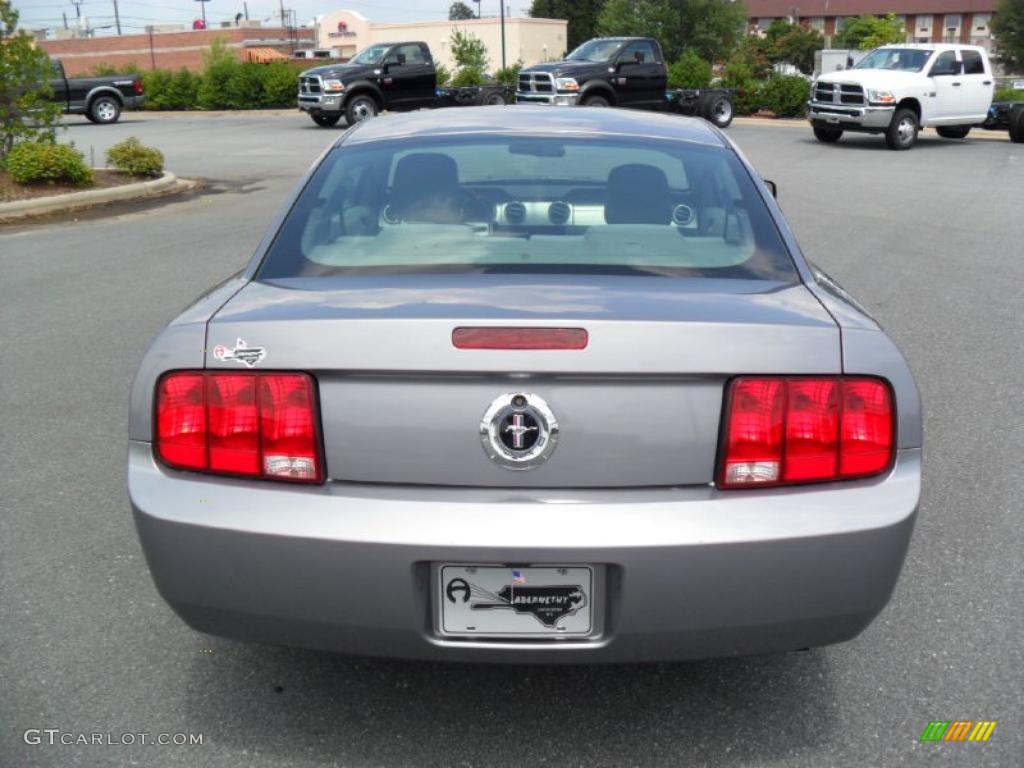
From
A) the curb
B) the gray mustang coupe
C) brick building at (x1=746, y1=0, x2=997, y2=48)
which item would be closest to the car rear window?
the gray mustang coupe

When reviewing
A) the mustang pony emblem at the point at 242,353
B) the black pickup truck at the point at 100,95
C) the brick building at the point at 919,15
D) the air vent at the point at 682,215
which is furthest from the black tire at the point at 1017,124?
the brick building at the point at 919,15

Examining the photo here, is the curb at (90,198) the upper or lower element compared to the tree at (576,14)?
lower

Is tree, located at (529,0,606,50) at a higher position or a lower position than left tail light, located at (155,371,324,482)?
higher

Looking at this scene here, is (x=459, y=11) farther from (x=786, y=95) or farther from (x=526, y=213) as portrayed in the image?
(x=526, y=213)

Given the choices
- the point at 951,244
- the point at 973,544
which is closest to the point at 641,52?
the point at 951,244

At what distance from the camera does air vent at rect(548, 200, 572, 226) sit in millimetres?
3785

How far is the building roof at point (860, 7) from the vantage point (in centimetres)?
10194

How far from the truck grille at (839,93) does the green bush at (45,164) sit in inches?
585

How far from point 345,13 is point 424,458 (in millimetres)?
99755

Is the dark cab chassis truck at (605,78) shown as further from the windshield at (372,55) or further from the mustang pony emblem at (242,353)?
the mustang pony emblem at (242,353)

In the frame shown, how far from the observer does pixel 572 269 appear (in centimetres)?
320

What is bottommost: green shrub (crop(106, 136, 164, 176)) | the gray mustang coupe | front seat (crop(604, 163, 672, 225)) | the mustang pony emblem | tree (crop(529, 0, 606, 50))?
green shrub (crop(106, 136, 164, 176))

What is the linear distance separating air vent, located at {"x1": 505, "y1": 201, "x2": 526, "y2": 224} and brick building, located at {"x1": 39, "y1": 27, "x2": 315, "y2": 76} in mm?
94958

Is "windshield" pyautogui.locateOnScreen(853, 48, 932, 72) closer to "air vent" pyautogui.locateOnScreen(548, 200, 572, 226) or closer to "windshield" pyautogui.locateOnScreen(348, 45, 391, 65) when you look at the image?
"windshield" pyautogui.locateOnScreen(348, 45, 391, 65)
